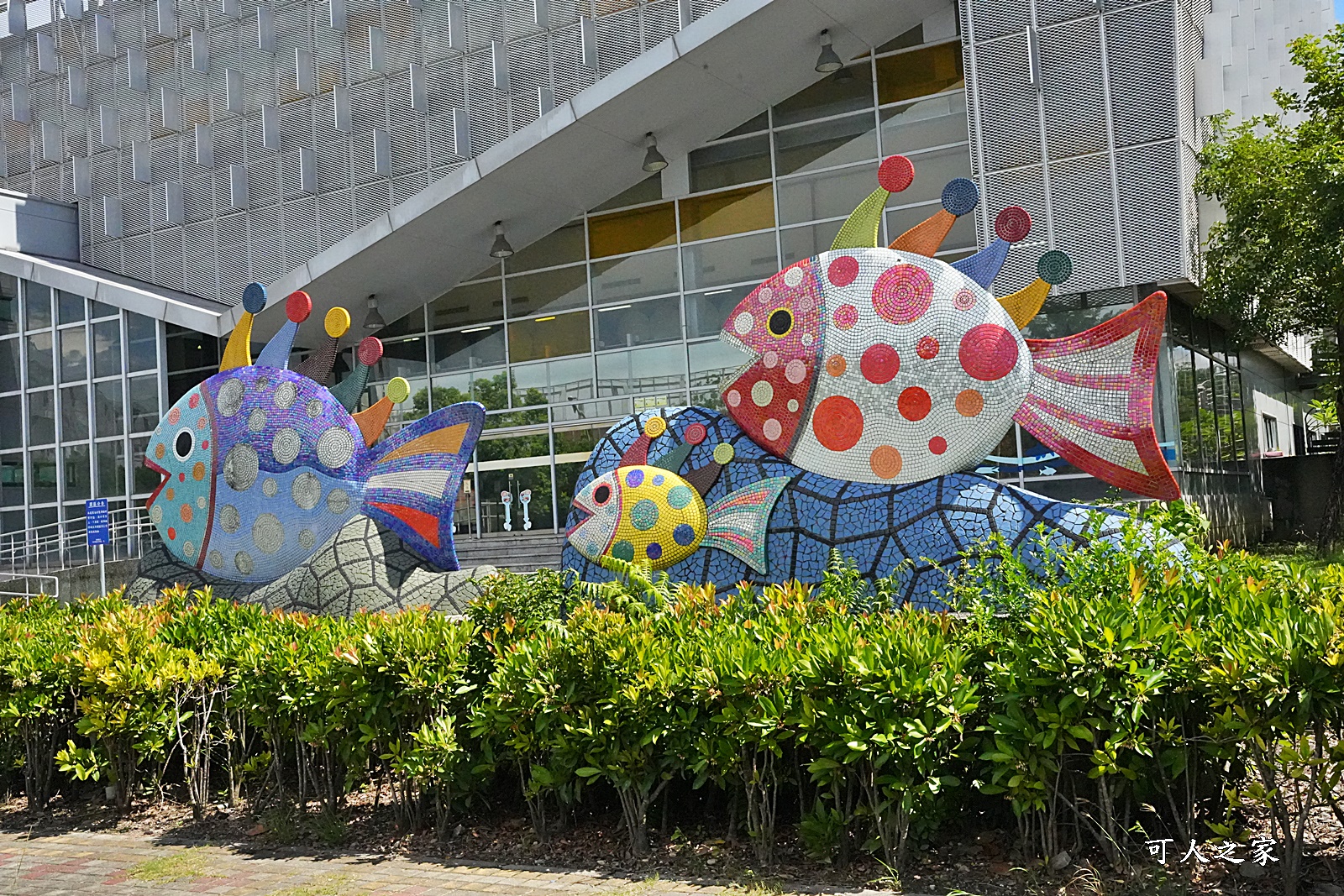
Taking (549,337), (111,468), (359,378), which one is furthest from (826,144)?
(111,468)

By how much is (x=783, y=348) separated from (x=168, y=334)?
15.6m

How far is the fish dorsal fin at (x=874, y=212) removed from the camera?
38.5 ft

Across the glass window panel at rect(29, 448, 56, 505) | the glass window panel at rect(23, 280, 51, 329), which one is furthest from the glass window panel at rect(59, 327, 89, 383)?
the glass window panel at rect(29, 448, 56, 505)

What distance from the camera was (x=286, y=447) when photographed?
44.3 ft

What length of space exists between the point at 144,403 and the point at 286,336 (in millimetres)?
10808

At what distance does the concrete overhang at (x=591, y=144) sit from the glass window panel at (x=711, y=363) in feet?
10.8

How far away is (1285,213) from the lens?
18297mm

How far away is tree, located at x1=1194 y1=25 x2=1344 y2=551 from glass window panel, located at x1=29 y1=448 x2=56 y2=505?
69.0 ft

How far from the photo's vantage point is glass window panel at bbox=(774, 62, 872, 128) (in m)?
20.5

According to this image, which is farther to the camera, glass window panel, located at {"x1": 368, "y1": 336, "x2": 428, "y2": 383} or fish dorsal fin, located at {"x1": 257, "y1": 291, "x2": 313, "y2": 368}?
glass window panel, located at {"x1": 368, "y1": 336, "x2": 428, "y2": 383}

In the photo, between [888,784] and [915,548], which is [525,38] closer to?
[915,548]

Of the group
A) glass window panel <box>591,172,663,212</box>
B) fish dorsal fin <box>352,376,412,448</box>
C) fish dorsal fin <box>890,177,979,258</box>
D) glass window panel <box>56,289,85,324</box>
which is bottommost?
fish dorsal fin <box>352,376,412,448</box>

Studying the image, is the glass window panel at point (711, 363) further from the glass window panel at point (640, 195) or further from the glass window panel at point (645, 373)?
the glass window panel at point (640, 195)

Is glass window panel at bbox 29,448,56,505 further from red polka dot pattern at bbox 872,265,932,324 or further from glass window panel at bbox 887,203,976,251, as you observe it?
red polka dot pattern at bbox 872,265,932,324
